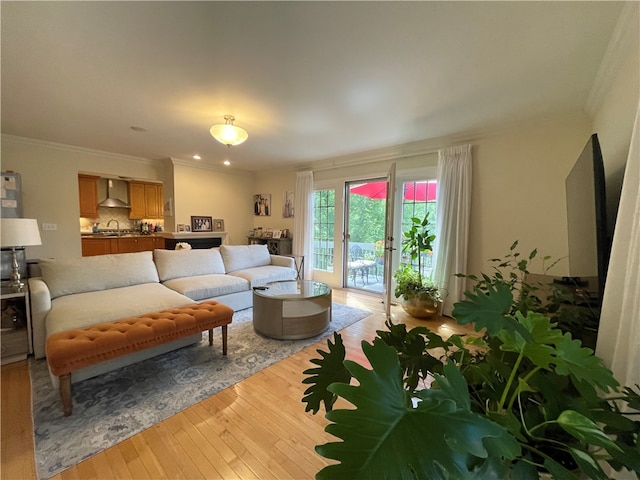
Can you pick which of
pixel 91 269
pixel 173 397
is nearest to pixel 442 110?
pixel 173 397

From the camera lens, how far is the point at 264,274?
3.76 meters

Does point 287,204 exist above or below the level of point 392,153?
below

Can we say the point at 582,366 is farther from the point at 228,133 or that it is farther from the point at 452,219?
the point at 452,219

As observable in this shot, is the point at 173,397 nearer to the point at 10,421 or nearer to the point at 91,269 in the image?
the point at 10,421

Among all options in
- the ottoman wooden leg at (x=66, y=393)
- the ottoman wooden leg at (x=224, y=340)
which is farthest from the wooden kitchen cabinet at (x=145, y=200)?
the ottoman wooden leg at (x=66, y=393)

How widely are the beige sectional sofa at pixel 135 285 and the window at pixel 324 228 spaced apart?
2.97 feet

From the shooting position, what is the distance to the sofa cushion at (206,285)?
9.73ft

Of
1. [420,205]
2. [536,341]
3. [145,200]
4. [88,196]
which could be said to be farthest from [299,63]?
[88,196]

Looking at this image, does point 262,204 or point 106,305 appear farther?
point 262,204

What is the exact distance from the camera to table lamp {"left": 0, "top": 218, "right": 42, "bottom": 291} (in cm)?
214

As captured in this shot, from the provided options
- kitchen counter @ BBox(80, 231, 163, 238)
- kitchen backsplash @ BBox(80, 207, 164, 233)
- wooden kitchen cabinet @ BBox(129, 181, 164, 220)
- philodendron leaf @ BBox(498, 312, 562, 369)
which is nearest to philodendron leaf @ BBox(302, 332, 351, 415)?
philodendron leaf @ BBox(498, 312, 562, 369)

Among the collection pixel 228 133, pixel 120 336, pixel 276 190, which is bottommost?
pixel 120 336

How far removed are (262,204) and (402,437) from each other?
5.84 meters

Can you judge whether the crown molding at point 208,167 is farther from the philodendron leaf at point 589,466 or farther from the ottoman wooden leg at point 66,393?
the philodendron leaf at point 589,466
